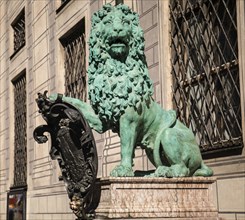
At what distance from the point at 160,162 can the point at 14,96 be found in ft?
57.2

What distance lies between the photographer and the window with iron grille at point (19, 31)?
74.0 ft

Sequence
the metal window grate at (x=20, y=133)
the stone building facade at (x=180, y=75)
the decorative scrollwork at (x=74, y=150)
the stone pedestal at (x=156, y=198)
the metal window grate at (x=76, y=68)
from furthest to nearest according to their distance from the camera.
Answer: the metal window grate at (x=20, y=133) → the metal window grate at (x=76, y=68) → the stone building facade at (x=180, y=75) → the decorative scrollwork at (x=74, y=150) → the stone pedestal at (x=156, y=198)

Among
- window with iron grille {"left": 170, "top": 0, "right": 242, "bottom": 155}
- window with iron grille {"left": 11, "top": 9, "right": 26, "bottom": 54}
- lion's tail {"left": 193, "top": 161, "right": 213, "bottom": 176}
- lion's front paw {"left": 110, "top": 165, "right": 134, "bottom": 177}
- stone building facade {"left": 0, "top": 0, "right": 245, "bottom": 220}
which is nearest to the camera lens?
lion's front paw {"left": 110, "top": 165, "right": 134, "bottom": 177}

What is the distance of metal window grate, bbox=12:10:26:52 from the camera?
22641 millimetres

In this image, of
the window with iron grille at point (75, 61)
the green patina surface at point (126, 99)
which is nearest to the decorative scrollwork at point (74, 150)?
the green patina surface at point (126, 99)

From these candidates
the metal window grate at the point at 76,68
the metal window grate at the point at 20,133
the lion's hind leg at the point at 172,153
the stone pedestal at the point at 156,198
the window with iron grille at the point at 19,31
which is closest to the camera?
the stone pedestal at the point at 156,198

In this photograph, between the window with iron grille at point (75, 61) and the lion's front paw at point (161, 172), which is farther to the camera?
the window with iron grille at point (75, 61)

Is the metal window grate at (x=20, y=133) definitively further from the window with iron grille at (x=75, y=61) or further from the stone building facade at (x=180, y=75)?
the window with iron grille at (x=75, y=61)

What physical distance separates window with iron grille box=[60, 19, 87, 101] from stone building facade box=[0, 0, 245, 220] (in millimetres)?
28

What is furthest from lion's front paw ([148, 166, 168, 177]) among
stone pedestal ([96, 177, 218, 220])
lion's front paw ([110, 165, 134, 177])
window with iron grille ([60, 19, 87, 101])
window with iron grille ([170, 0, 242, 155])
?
window with iron grille ([60, 19, 87, 101])

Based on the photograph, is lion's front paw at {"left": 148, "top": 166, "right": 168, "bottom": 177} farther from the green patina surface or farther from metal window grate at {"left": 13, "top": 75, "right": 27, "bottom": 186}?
metal window grate at {"left": 13, "top": 75, "right": 27, "bottom": 186}

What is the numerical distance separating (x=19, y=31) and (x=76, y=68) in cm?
804

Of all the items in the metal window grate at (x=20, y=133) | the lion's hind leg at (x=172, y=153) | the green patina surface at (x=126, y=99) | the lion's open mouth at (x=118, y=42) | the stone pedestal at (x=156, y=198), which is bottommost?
the stone pedestal at (x=156, y=198)

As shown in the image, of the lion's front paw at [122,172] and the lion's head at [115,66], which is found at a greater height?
the lion's head at [115,66]
